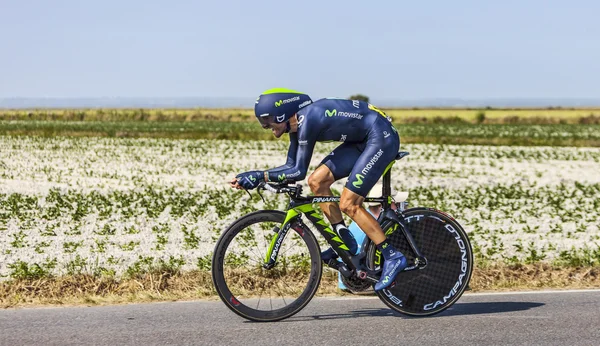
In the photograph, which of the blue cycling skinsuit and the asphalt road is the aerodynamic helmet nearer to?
the blue cycling skinsuit

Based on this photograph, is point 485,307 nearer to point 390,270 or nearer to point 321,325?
point 390,270

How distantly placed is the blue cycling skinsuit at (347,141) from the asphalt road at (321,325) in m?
1.11

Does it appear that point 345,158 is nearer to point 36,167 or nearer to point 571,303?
point 571,303

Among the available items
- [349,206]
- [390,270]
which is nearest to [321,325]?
[390,270]

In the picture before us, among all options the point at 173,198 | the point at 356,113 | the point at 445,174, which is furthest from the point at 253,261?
the point at 445,174

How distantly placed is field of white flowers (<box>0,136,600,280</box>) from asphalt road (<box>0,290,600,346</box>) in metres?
1.91

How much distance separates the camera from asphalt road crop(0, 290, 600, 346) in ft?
19.6

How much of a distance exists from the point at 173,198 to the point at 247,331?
37.9ft

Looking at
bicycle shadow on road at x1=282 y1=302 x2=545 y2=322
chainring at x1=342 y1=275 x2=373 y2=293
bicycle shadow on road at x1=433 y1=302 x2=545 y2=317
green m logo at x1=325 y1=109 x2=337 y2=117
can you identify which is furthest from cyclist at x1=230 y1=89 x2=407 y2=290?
bicycle shadow on road at x1=433 y1=302 x2=545 y2=317

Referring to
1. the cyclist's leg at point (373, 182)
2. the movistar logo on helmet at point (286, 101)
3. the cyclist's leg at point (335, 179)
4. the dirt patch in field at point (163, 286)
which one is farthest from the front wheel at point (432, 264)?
the movistar logo on helmet at point (286, 101)

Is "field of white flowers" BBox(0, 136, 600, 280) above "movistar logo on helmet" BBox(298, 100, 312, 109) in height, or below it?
below

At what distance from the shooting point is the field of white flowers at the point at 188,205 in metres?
10.5

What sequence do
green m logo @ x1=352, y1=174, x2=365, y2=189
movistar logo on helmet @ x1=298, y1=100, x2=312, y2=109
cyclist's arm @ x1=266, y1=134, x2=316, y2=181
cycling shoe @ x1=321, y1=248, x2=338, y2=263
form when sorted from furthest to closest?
cycling shoe @ x1=321, y1=248, x2=338, y2=263 → green m logo @ x1=352, y1=174, x2=365, y2=189 → movistar logo on helmet @ x1=298, y1=100, x2=312, y2=109 → cyclist's arm @ x1=266, y1=134, x2=316, y2=181

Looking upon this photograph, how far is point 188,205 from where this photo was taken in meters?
16.2
